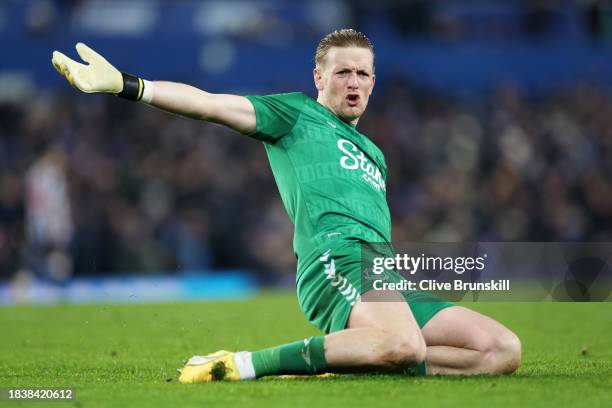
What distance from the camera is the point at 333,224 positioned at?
7219mm

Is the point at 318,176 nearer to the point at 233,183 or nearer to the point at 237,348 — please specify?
the point at 237,348

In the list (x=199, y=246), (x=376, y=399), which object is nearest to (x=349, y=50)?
(x=376, y=399)

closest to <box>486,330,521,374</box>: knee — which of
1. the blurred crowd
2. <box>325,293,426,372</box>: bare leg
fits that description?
<box>325,293,426,372</box>: bare leg

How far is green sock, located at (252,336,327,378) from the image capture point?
6.73 meters

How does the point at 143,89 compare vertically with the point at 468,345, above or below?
above

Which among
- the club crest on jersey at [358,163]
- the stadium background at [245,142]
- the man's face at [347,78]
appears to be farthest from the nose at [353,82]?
the stadium background at [245,142]

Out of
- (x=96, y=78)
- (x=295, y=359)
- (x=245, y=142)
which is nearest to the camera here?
(x=96, y=78)

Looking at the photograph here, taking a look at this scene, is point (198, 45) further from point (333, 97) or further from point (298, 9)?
point (333, 97)

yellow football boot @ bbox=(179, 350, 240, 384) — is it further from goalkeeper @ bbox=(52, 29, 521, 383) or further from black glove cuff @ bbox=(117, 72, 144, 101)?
black glove cuff @ bbox=(117, 72, 144, 101)

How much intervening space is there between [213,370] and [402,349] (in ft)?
4.12

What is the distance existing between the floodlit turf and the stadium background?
12.0ft

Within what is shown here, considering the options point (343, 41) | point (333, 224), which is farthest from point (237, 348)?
point (343, 41)

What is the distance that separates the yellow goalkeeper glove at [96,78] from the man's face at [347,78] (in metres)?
1.53

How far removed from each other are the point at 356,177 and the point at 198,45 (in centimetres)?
1352
